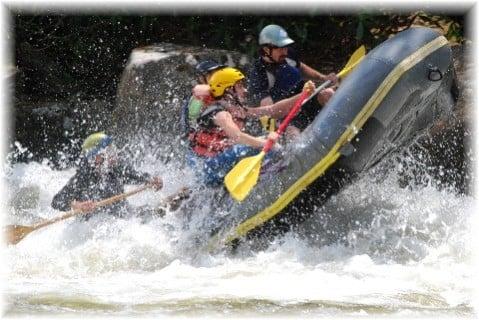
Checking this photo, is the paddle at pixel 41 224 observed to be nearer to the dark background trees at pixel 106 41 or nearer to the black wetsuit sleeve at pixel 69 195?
the black wetsuit sleeve at pixel 69 195

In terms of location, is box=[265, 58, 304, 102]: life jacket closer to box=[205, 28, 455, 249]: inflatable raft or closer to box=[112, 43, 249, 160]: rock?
box=[205, 28, 455, 249]: inflatable raft

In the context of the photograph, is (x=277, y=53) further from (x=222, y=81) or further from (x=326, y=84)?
(x=222, y=81)

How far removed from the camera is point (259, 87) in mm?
6988

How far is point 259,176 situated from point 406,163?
1692 millimetres

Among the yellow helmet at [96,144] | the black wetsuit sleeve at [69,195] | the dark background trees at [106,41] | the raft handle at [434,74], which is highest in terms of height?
the dark background trees at [106,41]

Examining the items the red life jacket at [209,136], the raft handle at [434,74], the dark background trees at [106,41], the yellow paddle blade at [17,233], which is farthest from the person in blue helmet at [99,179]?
the dark background trees at [106,41]

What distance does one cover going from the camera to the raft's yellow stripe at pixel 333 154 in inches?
239

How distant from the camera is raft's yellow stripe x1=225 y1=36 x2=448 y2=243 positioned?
6.07 metres

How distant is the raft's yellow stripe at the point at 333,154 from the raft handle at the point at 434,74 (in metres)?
0.09

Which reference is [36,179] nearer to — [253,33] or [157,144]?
[157,144]

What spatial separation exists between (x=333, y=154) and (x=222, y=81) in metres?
0.79

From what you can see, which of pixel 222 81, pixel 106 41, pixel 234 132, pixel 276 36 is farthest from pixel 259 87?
pixel 106 41

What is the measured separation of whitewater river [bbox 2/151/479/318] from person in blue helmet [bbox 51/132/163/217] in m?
0.13

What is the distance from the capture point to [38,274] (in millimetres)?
6027
